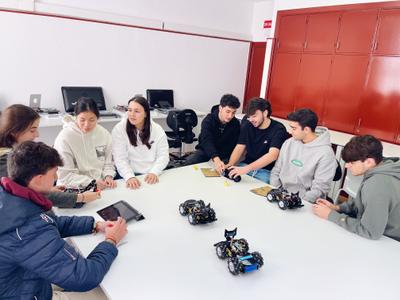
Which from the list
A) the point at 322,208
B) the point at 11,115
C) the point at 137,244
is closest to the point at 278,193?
the point at 322,208

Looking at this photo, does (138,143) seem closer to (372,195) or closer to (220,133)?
(220,133)

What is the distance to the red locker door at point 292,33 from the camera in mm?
4461

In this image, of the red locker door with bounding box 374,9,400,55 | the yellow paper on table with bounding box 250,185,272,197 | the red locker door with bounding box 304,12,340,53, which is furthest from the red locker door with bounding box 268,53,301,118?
the yellow paper on table with bounding box 250,185,272,197

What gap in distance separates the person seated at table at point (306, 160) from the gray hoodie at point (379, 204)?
496 millimetres

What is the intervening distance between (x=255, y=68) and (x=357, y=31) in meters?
2.11

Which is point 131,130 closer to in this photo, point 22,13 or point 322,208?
point 322,208

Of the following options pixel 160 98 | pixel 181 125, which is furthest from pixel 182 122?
pixel 160 98

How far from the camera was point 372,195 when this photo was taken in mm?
1440

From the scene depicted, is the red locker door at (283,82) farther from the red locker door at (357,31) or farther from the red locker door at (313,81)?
the red locker door at (357,31)

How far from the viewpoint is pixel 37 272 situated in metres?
0.97

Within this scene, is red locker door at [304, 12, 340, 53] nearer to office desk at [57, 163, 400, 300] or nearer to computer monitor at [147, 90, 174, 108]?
computer monitor at [147, 90, 174, 108]

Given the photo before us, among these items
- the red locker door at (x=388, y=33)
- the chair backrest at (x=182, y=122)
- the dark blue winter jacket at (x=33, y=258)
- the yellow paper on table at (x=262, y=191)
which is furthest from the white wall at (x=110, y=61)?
the dark blue winter jacket at (x=33, y=258)

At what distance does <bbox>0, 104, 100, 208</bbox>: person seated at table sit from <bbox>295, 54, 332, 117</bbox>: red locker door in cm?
367

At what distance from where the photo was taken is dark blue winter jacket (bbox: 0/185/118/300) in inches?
37.2
